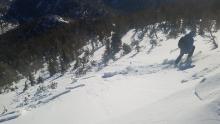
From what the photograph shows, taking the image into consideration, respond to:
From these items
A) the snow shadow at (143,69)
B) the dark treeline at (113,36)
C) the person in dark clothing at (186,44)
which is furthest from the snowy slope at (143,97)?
the dark treeline at (113,36)

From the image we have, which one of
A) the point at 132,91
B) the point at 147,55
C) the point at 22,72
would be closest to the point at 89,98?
the point at 132,91

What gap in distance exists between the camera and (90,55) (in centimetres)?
2398

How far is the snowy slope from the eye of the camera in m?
6.54

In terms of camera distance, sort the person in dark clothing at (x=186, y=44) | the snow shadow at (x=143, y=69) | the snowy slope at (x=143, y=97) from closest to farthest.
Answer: the snowy slope at (x=143, y=97)
the person in dark clothing at (x=186, y=44)
the snow shadow at (x=143, y=69)

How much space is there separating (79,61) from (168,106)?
1486 centimetres

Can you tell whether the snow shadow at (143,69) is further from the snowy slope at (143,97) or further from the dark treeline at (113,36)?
the dark treeline at (113,36)

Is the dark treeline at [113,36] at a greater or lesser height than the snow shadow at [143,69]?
greater

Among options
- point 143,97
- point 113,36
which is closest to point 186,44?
point 143,97

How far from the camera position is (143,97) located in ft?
34.3

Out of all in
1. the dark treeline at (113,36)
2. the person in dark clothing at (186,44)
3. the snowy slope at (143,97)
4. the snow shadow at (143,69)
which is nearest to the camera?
the snowy slope at (143,97)

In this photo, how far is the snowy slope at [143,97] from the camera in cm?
654

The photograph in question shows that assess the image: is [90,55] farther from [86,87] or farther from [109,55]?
[86,87]

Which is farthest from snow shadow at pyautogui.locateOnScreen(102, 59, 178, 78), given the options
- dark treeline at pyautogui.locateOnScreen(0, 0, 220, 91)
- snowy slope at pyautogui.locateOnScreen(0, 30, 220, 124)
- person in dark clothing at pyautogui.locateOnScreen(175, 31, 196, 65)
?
dark treeline at pyautogui.locateOnScreen(0, 0, 220, 91)

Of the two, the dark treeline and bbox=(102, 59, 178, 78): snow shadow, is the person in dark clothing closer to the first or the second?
bbox=(102, 59, 178, 78): snow shadow
